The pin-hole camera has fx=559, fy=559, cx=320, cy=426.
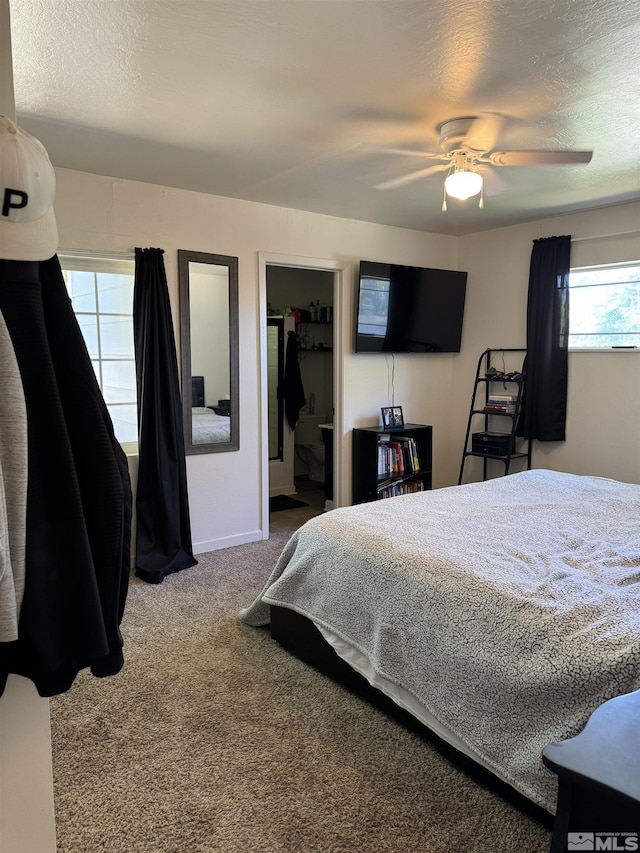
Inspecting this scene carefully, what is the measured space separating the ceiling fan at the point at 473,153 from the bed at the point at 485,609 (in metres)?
1.57

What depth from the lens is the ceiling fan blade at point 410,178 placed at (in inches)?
127

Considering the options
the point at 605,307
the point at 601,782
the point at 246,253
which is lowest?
the point at 601,782

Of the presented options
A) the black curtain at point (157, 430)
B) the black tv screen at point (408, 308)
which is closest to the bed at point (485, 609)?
the black curtain at point (157, 430)

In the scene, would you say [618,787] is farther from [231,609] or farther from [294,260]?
[294,260]

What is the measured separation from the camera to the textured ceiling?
180 centimetres

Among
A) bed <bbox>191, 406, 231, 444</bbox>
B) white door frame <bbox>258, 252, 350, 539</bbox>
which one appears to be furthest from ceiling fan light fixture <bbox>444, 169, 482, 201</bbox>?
bed <bbox>191, 406, 231, 444</bbox>

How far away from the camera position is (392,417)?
4.91 metres

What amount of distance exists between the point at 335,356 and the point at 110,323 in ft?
5.89

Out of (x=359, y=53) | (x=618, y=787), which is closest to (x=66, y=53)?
A: (x=359, y=53)

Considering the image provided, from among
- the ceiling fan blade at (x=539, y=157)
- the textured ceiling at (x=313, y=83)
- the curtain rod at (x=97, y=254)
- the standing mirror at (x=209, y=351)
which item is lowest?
the standing mirror at (x=209, y=351)

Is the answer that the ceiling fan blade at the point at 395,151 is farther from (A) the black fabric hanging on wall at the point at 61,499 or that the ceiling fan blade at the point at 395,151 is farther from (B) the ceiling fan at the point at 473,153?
(A) the black fabric hanging on wall at the point at 61,499

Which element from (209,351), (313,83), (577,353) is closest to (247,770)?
(313,83)

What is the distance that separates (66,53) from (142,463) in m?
2.26

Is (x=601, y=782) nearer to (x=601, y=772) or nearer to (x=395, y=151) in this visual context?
(x=601, y=772)
